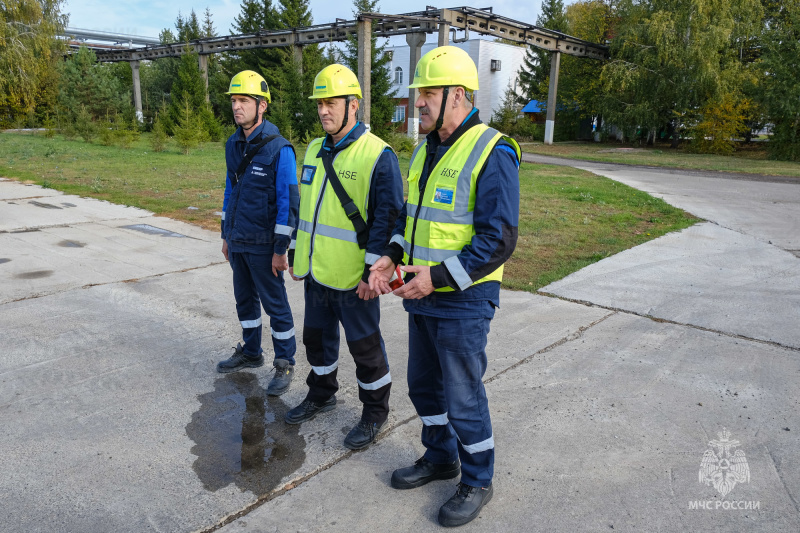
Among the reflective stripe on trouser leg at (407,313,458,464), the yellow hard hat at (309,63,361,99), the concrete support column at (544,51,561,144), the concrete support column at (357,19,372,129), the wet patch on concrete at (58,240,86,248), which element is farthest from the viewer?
the concrete support column at (544,51,561,144)

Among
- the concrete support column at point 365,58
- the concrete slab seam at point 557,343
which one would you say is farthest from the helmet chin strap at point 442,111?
the concrete support column at point 365,58

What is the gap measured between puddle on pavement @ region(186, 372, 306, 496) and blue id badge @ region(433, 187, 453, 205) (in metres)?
1.68

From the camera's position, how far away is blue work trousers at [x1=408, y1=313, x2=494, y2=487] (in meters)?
2.71

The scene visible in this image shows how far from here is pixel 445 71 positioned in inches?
103

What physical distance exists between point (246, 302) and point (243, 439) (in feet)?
3.97

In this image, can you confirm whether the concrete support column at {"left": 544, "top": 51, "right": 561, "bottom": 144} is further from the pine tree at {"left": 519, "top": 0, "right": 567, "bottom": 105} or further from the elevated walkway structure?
the pine tree at {"left": 519, "top": 0, "right": 567, "bottom": 105}

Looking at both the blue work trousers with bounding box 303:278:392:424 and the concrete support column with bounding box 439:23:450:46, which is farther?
the concrete support column with bounding box 439:23:450:46

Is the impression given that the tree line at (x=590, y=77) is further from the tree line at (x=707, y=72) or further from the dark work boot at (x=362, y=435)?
the dark work boot at (x=362, y=435)

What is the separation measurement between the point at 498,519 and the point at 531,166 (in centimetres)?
2077

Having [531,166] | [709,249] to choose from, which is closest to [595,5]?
[531,166]

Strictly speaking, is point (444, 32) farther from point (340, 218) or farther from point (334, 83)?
point (340, 218)

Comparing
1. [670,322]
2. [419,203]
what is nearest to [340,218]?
[419,203]

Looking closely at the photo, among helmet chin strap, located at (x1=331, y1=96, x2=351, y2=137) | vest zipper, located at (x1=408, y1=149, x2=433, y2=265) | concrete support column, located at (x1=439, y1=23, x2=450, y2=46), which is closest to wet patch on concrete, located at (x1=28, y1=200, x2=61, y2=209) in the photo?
helmet chin strap, located at (x1=331, y1=96, x2=351, y2=137)

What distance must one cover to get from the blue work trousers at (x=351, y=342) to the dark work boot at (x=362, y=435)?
0.12ft
